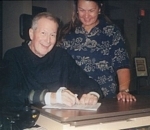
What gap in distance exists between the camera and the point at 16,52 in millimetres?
981

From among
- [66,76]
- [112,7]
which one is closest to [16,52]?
[66,76]

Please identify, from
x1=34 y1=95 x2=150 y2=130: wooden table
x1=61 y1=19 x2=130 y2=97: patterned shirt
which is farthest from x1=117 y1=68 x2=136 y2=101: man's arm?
x1=34 y1=95 x2=150 y2=130: wooden table

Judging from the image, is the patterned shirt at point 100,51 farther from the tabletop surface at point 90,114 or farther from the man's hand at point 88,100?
the tabletop surface at point 90,114

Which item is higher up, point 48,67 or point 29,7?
point 29,7

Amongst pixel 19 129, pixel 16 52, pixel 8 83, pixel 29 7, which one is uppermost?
pixel 29 7

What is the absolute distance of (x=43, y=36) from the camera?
3.18 feet

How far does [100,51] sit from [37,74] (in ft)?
1.25

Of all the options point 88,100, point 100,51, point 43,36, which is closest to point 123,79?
point 100,51

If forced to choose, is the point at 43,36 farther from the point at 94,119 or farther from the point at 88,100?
the point at 94,119

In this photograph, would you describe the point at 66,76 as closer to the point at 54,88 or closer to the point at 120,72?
the point at 54,88

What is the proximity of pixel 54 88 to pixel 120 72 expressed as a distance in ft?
1.32

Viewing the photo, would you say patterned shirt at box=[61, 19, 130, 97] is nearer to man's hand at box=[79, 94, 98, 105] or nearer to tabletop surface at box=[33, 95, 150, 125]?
man's hand at box=[79, 94, 98, 105]

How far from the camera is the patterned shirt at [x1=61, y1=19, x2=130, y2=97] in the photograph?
3.91ft

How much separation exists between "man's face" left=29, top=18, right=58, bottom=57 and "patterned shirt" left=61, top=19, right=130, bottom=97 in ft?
0.75
